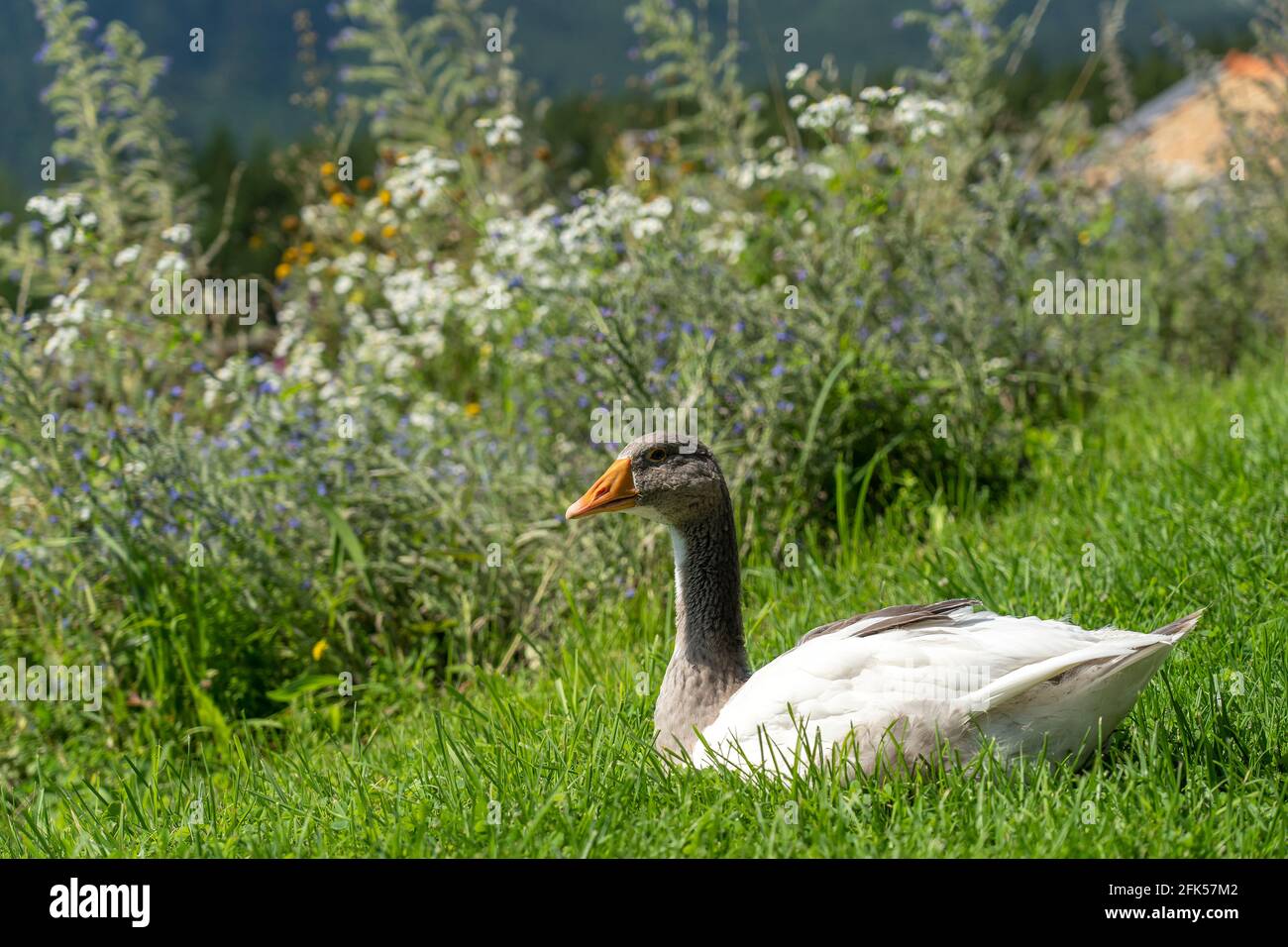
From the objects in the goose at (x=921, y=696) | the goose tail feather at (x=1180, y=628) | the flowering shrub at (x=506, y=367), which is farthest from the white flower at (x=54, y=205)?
the goose tail feather at (x=1180, y=628)

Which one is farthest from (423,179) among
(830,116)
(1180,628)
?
(1180,628)

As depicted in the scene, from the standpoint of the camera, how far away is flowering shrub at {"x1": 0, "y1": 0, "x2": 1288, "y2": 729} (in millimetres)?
4832

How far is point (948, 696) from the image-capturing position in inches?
109

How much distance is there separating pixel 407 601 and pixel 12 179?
16.5 m

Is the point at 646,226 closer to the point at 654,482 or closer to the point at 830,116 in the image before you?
the point at 830,116

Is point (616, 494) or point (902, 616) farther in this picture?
point (616, 494)

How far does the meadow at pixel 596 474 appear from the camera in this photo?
2.94 meters

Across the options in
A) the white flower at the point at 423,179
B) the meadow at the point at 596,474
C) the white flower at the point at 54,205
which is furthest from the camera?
the white flower at the point at 423,179

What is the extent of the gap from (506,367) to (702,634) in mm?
3435

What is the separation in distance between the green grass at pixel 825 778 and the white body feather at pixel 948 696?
9 cm

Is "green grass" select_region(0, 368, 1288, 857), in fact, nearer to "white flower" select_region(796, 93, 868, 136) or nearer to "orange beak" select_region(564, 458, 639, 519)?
"orange beak" select_region(564, 458, 639, 519)

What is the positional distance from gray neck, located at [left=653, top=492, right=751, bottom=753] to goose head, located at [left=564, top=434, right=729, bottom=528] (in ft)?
0.26

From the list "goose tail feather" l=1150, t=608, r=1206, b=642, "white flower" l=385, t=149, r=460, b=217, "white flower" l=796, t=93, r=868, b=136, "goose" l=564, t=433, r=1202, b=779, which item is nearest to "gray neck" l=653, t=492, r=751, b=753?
"goose" l=564, t=433, r=1202, b=779

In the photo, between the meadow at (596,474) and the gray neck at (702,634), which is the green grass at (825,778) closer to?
the meadow at (596,474)
